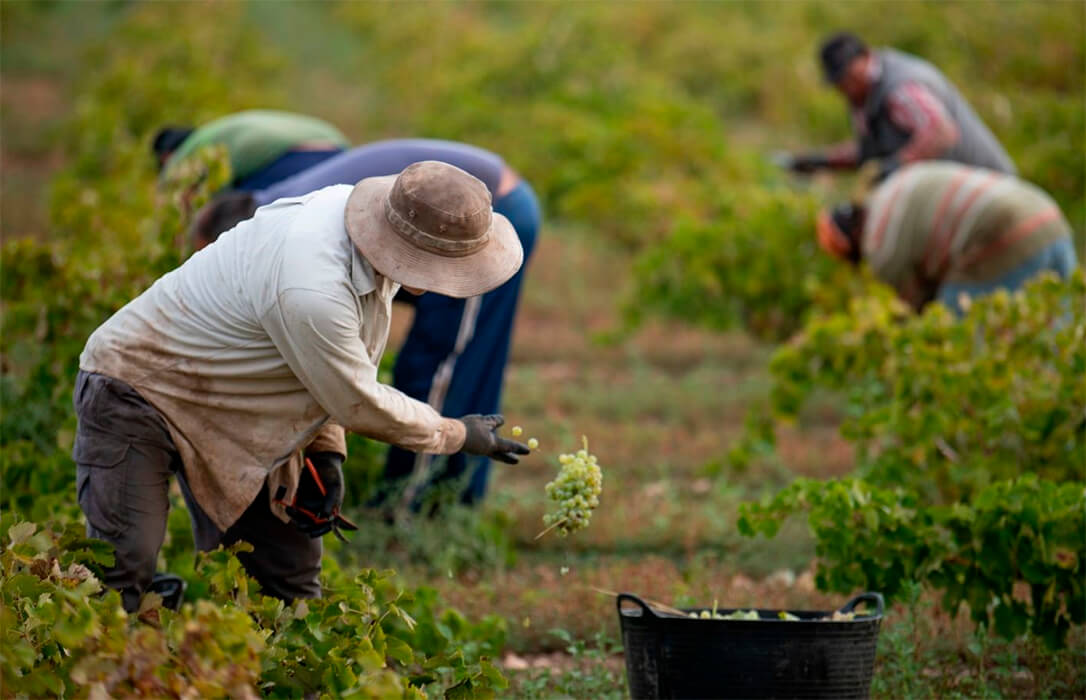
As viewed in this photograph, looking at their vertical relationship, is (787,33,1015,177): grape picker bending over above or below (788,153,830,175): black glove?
above

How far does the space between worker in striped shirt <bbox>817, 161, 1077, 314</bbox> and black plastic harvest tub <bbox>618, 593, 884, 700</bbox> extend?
3.22 m

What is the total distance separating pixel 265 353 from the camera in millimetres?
3387

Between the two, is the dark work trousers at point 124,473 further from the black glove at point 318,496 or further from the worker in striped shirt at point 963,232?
the worker in striped shirt at point 963,232

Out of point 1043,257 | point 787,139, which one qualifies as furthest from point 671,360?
point 787,139

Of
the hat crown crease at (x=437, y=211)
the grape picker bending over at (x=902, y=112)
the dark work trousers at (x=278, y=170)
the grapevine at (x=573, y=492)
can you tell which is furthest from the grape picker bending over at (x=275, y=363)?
the grape picker bending over at (x=902, y=112)

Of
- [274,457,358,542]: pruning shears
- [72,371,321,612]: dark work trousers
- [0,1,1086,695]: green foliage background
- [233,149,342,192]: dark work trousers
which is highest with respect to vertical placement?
[72,371,321,612]: dark work trousers

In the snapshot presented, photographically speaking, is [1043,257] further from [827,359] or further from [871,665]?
[871,665]

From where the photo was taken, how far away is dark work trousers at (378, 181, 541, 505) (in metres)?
5.50

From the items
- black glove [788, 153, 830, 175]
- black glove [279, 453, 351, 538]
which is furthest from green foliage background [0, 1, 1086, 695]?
black glove [788, 153, 830, 175]

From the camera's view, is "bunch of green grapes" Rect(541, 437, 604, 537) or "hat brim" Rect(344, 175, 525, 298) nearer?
"hat brim" Rect(344, 175, 525, 298)

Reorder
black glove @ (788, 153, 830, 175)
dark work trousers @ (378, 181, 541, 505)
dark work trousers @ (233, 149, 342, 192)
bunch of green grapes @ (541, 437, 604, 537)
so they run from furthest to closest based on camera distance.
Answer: black glove @ (788, 153, 830, 175) → dark work trousers @ (233, 149, 342, 192) → dark work trousers @ (378, 181, 541, 505) → bunch of green grapes @ (541, 437, 604, 537)

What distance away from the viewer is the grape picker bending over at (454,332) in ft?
17.1

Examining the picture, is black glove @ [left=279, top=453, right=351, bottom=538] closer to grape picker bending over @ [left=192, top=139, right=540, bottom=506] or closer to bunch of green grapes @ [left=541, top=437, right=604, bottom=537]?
bunch of green grapes @ [left=541, top=437, right=604, bottom=537]

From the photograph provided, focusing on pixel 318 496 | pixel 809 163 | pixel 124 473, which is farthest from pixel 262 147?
pixel 809 163
